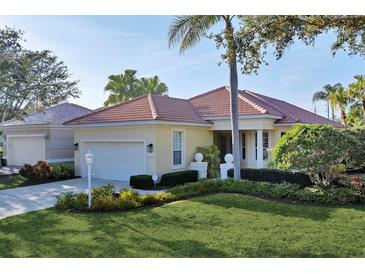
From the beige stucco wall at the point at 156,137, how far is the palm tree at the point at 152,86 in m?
18.2

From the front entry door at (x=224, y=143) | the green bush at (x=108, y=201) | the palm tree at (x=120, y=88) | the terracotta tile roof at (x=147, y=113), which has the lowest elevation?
the green bush at (x=108, y=201)

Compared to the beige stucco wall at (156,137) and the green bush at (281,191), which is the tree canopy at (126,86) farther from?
the green bush at (281,191)

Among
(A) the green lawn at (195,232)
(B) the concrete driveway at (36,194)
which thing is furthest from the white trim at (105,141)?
(A) the green lawn at (195,232)

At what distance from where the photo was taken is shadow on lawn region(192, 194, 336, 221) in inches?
370

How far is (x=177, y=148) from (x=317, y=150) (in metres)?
7.89

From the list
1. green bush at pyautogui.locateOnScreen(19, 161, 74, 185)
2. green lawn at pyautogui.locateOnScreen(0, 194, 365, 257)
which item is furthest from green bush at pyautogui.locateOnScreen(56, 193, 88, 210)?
green bush at pyautogui.locateOnScreen(19, 161, 74, 185)

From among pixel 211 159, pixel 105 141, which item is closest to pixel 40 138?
pixel 105 141

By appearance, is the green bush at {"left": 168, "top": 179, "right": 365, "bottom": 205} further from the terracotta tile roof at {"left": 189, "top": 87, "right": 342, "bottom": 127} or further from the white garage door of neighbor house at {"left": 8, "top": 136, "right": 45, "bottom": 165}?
the white garage door of neighbor house at {"left": 8, "top": 136, "right": 45, "bottom": 165}

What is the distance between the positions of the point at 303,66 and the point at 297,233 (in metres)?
15.7

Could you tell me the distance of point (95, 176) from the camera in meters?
18.8

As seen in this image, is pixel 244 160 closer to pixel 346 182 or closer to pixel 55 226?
pixel 346 182

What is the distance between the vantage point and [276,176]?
14.9 m

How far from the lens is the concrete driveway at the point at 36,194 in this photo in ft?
37.3

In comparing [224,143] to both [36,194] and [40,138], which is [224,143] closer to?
[40,138]
